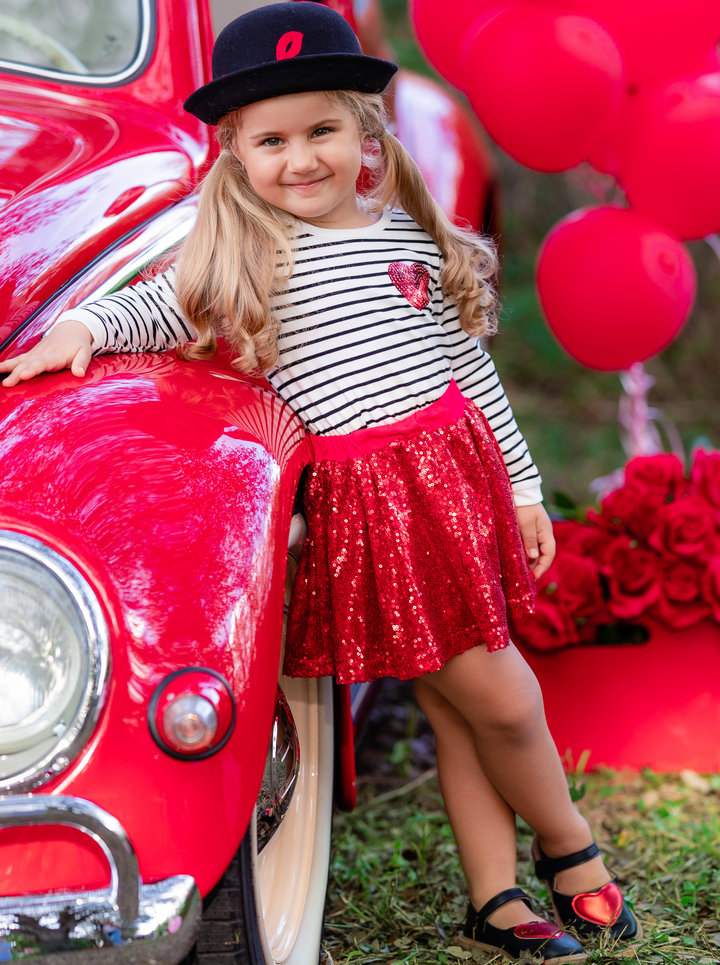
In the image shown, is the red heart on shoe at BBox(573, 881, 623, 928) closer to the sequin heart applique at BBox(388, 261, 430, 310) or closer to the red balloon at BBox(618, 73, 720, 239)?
the sequin heart applique at BBox(388, 261, 430, 310)

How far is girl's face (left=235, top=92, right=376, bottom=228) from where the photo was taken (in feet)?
4.26

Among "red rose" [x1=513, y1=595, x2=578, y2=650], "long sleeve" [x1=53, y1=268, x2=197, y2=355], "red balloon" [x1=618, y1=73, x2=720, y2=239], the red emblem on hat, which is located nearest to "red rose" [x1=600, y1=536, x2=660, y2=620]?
"red rose" [x1=513, y1=595, x2=578, y2=650]

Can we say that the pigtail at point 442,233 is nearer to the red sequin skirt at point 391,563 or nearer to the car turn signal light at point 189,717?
the red sequin skirt at point 391,563

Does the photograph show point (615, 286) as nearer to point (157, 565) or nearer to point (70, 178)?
point (70, 178)

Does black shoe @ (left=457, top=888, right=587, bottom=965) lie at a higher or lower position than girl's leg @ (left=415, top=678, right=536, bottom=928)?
lower

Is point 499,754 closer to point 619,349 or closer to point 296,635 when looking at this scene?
point 296,635

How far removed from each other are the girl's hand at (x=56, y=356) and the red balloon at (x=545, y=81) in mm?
1382

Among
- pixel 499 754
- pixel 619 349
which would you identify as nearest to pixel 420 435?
pixel 499 754

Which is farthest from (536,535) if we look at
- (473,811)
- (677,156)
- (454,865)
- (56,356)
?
(677,156)

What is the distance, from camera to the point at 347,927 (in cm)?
164

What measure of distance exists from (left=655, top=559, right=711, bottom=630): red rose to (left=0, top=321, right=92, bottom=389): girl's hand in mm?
1344

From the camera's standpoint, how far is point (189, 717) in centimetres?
93

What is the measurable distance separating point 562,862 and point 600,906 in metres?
0.09

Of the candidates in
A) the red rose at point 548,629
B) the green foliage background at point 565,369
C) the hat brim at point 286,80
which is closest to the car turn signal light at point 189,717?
the hat brim at point 286,80
